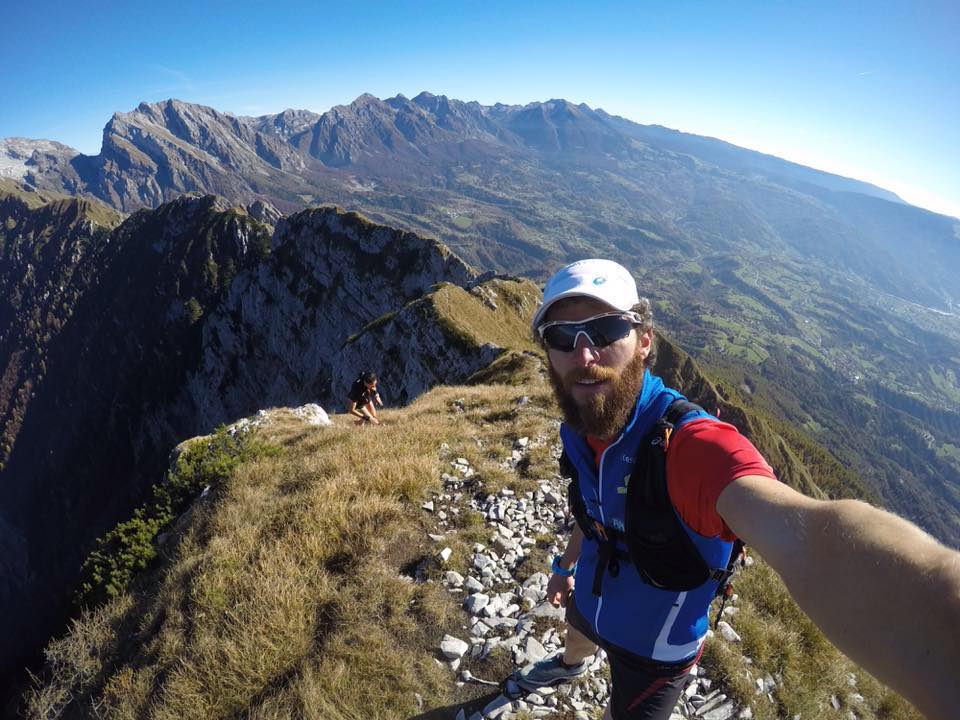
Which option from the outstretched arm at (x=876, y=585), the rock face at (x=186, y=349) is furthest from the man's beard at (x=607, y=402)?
the rock face at (x=186, y=349)

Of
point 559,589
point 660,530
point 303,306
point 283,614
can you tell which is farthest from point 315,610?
point 303,306

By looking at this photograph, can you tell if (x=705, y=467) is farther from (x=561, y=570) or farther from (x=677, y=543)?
(x=561, y=570)

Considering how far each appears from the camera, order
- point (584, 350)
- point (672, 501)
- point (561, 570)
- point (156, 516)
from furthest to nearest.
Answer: point (156, 516) < point (561, 570) < point (584, 350) < point (672, 501)

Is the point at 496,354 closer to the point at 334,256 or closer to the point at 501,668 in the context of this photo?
the point at 501,668

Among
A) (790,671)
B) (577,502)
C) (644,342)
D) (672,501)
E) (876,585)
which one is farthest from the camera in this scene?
(790,671)

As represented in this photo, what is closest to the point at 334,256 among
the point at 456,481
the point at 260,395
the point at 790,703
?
the point at 260,395

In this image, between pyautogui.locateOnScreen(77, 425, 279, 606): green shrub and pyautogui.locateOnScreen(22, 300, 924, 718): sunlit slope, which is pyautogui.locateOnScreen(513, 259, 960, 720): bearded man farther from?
pyautogui.locateOnScreen(77, 425, 279, 606): green shrub

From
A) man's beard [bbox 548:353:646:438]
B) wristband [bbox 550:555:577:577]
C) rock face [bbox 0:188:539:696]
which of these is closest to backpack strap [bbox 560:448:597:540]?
man's beard [bbox 548:353:646:438]

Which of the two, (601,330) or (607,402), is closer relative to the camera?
(607,402)
